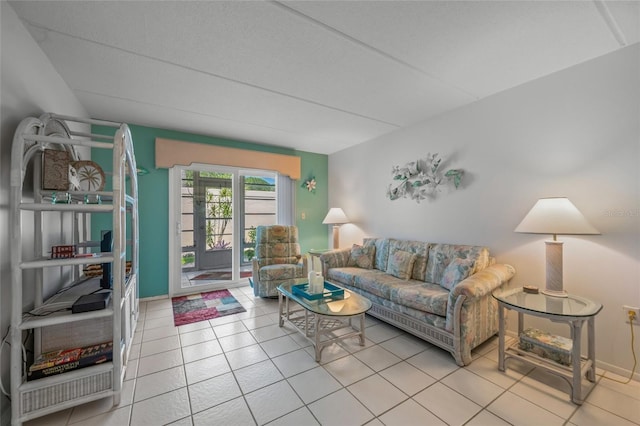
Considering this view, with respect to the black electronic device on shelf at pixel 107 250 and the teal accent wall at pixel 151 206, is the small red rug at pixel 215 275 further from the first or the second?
the black electronic device on shelf at pixel 107 250

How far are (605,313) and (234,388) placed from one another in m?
2.87

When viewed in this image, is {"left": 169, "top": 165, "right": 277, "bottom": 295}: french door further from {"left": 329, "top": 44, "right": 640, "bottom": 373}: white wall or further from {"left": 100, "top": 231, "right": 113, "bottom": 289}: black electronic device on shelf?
{"left": 329, "top": 44, "right": 640, "bottom": 373}: white wall

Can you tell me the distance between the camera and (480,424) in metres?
1.47

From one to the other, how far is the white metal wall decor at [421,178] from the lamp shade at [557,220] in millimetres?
976

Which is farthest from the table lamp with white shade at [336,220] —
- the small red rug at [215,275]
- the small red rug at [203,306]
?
the small red rug at [203,306]

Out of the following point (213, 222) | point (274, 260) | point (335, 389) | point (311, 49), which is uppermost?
point (311, 49)

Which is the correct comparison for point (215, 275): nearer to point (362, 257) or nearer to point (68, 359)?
point (362, 257)

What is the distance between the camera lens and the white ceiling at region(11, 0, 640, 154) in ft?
5.10

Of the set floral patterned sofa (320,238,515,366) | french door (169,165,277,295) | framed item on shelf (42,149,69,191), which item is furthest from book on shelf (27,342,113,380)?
floral patterned sofa (320,238,515,366)

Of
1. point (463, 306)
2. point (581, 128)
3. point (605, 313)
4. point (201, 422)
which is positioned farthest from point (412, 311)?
point (581, 128)

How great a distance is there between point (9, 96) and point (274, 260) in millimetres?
3014

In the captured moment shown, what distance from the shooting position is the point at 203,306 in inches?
132

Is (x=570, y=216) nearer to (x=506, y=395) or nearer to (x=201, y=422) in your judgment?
(x=506, y=395)

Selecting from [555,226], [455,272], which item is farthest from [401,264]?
[555,226]
